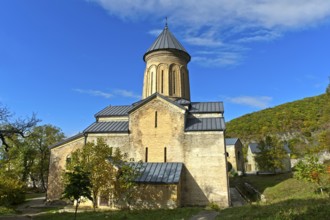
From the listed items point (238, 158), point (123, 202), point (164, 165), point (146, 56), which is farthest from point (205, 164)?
point (238, 158)

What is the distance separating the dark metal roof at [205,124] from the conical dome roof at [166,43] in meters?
6.24

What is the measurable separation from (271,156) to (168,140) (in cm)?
1554

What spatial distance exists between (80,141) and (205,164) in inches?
337

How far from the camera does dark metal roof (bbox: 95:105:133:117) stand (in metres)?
18.4

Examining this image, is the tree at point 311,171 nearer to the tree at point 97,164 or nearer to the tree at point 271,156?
the tree at point 97,164

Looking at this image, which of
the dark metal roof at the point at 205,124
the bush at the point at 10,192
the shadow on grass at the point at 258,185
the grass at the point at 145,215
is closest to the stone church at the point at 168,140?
the dark metal roof at the point at 205,124

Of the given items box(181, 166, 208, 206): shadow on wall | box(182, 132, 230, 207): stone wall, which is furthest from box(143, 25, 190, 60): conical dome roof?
box(181, 166, 208, 206): shadow on wall

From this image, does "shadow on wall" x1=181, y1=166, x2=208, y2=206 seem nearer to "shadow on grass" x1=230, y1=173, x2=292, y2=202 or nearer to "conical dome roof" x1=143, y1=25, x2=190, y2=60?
"shadow on grass" x1=230, y1=173, x2=292, y2=202

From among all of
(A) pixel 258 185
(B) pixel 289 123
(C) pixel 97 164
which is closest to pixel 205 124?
(C) pixel 97 164

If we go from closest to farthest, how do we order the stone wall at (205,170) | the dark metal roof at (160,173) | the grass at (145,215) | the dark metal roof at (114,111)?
the grass at (145,215)
the dark metal roof at (160,173)
the stone wall at (205,170)
the dark metal roof at (114,111)

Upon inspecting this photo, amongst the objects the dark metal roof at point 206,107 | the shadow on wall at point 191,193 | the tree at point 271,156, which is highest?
the dark metal roof at point 206,107

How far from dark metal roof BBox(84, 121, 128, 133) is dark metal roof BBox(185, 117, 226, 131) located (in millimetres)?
4190

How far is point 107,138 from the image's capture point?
1617 cm

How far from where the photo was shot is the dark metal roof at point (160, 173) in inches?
510
